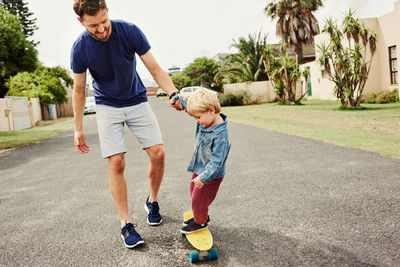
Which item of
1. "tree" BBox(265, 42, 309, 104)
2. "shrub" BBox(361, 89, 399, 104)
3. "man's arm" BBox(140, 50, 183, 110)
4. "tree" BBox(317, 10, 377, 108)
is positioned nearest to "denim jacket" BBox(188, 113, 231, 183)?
"man's arm" BBox(140, 50, 183, 110)

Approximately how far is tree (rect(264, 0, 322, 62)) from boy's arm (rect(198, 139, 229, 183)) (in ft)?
110

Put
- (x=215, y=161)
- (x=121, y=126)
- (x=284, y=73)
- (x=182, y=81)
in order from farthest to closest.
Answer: (x=182, y=81)
(x=284, y=73)
(x=121, y=126)
(x=215, y=161)

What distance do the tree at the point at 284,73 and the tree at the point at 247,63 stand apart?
774 centimetres

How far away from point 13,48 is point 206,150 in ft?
41.4

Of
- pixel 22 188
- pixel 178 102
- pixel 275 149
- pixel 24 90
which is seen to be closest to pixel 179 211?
pixel 178 102

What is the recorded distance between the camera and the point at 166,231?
3035 millimetres

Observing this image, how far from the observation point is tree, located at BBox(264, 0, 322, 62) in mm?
32844

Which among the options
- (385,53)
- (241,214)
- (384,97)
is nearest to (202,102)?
(241,214)

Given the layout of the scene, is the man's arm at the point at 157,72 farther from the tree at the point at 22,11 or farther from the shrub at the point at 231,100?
the tree at the point at 22,11

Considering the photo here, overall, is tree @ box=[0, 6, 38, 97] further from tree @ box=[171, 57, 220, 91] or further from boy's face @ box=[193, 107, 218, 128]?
tree @ box=[171, 57, 220, 91]

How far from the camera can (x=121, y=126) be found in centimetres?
300

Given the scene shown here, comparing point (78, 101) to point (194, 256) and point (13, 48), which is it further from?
point (13, 48)

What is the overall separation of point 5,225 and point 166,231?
5.93 ft

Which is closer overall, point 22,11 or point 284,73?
point 284,73
